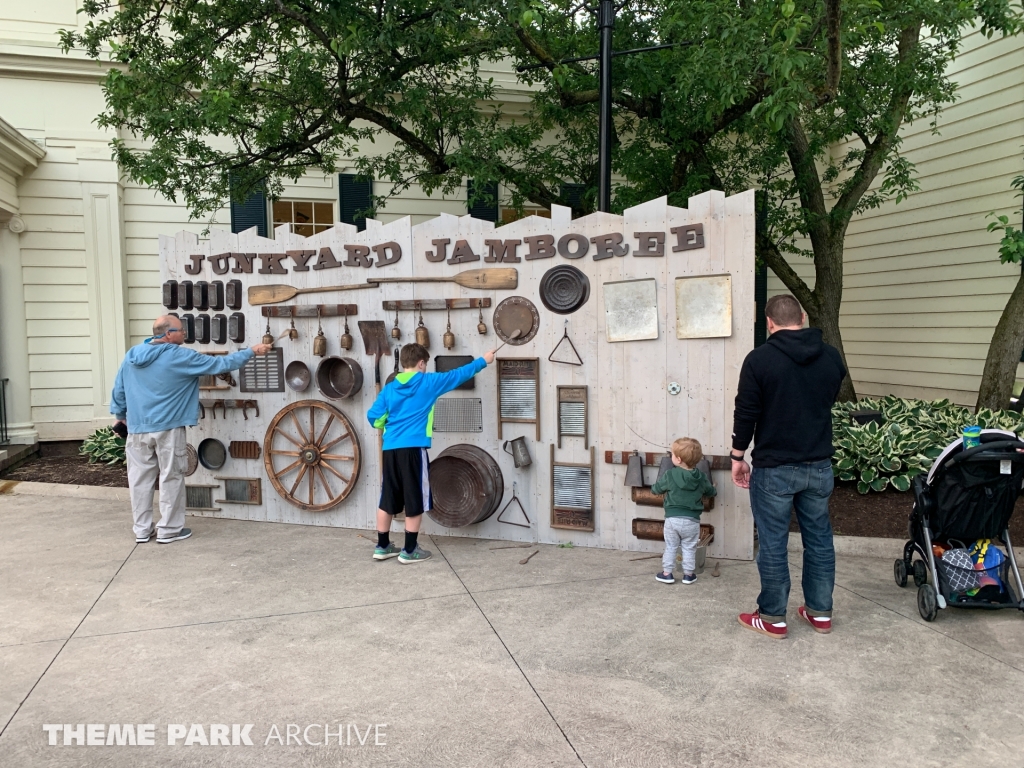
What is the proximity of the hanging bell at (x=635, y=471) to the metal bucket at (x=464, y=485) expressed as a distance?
111 cm

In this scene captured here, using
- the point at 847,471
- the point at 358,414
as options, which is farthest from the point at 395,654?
the point at 847,471

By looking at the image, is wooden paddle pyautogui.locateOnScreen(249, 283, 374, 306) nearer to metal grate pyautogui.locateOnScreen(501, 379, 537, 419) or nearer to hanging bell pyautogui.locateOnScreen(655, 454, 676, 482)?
metal grate pyautogui.locateOnScreen(501, 379, 537, 419)

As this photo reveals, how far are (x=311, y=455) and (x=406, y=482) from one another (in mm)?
1503

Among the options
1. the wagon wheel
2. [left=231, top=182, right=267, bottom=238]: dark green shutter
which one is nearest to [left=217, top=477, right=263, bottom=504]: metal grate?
the wagon wheel

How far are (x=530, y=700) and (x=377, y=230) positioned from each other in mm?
4363

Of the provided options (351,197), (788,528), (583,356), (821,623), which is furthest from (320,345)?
(351,197)

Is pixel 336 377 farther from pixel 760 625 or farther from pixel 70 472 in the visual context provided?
pixel 70 472

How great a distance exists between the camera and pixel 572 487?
6.07m

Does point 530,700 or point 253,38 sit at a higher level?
point 253,38

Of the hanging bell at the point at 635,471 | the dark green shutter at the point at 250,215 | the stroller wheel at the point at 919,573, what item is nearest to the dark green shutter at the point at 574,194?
the hanging bell at the point at 635,471

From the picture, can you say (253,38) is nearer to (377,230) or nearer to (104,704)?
(377,230)

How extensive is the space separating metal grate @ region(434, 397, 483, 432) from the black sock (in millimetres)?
1038

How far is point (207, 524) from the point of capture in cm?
701

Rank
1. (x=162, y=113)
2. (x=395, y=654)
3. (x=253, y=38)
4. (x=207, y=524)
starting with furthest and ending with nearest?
(x=253, y=38), (x=162, y=113), (x=207, y=524), (x=395, y=654)
